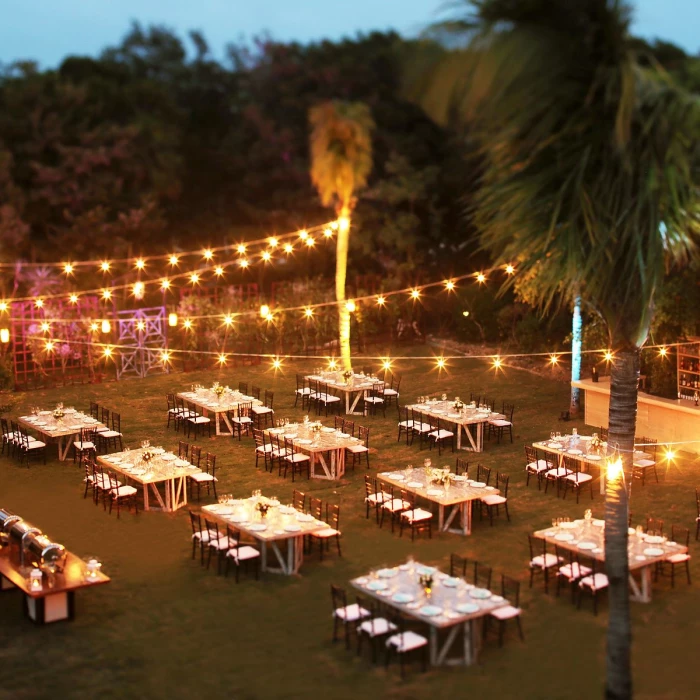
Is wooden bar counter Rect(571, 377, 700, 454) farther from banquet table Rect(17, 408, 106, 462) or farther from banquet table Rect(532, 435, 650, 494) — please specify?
banquet table Rect(17, 408, 106, 462)

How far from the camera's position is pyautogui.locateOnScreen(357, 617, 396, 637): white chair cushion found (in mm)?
12180

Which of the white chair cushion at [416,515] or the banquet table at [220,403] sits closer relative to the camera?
the white chair cushion at [416,515]

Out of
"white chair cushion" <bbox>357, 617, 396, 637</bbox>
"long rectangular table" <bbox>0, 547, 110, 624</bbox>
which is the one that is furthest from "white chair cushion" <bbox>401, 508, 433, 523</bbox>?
"long rectangular table" <bbox>0, 547, 110, 624</bbox>

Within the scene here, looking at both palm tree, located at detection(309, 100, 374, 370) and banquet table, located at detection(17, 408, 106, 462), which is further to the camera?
palm tree, located at detection(309, 100, 374, 370)

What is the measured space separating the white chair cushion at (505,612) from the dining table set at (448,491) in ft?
11.6

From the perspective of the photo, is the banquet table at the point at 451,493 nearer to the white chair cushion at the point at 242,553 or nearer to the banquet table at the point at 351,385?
the white chair cushion at the point at 242,553

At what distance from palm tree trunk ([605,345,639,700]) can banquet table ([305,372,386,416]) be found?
12.5 m

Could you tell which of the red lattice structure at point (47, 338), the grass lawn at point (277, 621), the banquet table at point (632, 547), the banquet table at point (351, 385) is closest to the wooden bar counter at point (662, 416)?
the grass lawn at point (277, 621)

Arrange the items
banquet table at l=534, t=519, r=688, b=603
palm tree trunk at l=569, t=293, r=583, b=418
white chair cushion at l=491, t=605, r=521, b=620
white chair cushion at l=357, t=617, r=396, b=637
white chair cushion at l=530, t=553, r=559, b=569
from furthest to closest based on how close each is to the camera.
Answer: palm tree trunk at l=569, t=293, r=583, b=418
white chair cushion at l=530, t=553, r=559, b=569
banquet table at l=534, t=519, r=688, b=603
white chair cushion at l=491, t=605, r=521, b=620
white chair cushion at l=357, t=617, r=396, b=637

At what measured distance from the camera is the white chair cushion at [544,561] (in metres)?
14.3

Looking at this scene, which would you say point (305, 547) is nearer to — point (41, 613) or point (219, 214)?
point (41, 613)

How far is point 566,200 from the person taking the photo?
10273 millimetres

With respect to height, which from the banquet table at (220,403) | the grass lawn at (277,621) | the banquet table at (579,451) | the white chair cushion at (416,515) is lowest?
the grass lawn at (277,621)

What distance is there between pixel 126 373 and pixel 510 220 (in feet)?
62.0
